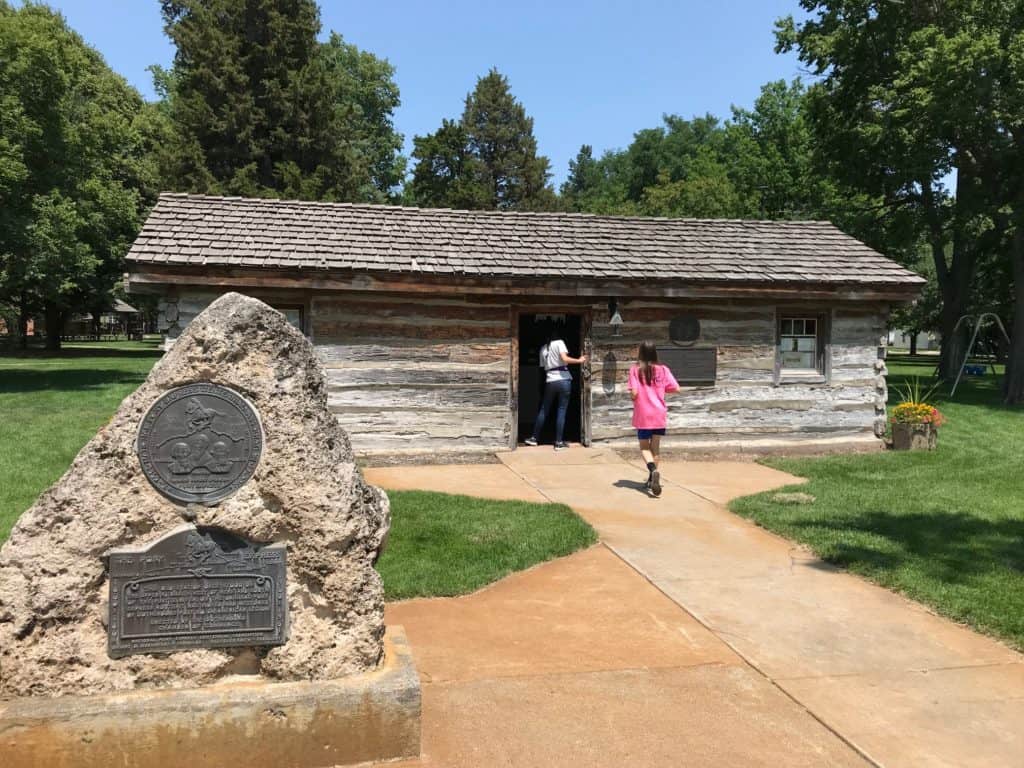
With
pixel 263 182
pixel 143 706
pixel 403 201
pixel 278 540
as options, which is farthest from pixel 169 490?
pixel 403 201

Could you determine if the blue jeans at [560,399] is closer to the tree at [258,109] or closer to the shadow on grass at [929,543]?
the shadow on grass at [929,543]

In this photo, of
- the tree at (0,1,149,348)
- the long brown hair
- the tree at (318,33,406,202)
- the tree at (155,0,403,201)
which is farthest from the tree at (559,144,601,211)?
the long brown hair

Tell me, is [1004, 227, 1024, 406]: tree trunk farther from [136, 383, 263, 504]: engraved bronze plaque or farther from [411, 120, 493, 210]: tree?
[411, 120, 493, 210]: tree

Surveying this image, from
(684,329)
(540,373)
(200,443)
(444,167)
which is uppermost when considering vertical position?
(444,167)

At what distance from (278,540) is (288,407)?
22.3 inches

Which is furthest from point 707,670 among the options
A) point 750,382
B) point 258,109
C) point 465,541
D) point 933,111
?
point 258,109

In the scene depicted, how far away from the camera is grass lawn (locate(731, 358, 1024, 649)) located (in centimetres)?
541

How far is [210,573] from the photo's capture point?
3311 millimetres

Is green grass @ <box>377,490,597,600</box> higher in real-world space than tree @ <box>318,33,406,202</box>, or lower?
lower

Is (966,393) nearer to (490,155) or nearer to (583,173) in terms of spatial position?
(490,155)

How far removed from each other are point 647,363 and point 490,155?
115 ft

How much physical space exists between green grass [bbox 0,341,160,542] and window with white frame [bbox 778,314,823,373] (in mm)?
10134

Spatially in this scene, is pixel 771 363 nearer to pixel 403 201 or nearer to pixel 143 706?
pixel 143 706

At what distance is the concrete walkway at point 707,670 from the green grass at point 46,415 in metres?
4.28
